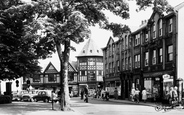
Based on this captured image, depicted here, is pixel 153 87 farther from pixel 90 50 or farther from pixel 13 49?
pixel 90 50

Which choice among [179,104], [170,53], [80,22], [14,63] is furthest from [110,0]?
[170,53]

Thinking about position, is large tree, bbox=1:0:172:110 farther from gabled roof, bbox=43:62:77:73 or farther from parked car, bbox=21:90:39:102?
gabled roof, bbox=43:62:77:73

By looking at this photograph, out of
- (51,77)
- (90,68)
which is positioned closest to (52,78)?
(51,77)

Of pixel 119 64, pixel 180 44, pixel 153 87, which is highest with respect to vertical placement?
pixel 180 44

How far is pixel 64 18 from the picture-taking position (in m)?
20.3

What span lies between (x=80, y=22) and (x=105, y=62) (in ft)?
128

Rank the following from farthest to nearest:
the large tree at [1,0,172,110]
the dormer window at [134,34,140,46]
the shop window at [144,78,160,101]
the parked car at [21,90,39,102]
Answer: the dormer window at [134,34,140,46] < the parked car at [21,90,39,102] < the shop window at [144,78,160,101] < the large tree at [1,0,172,110]

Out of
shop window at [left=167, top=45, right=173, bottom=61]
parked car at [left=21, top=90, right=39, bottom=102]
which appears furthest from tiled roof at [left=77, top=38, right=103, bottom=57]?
shop window at [left=167, top=45, right=173, bottom=61]

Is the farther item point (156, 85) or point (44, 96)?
point (44, 96)

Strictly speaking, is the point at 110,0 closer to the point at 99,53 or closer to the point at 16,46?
the point at 16,46

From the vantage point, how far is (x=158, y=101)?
3347 cm

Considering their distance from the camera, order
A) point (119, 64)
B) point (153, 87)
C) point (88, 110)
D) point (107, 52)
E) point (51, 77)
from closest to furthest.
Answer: point (88, 110)
point (153, 87)
point (119, 64)
point (107, 52)
point (51, 77)

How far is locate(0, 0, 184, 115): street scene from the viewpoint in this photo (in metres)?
19.5

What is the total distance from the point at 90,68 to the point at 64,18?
185ft
